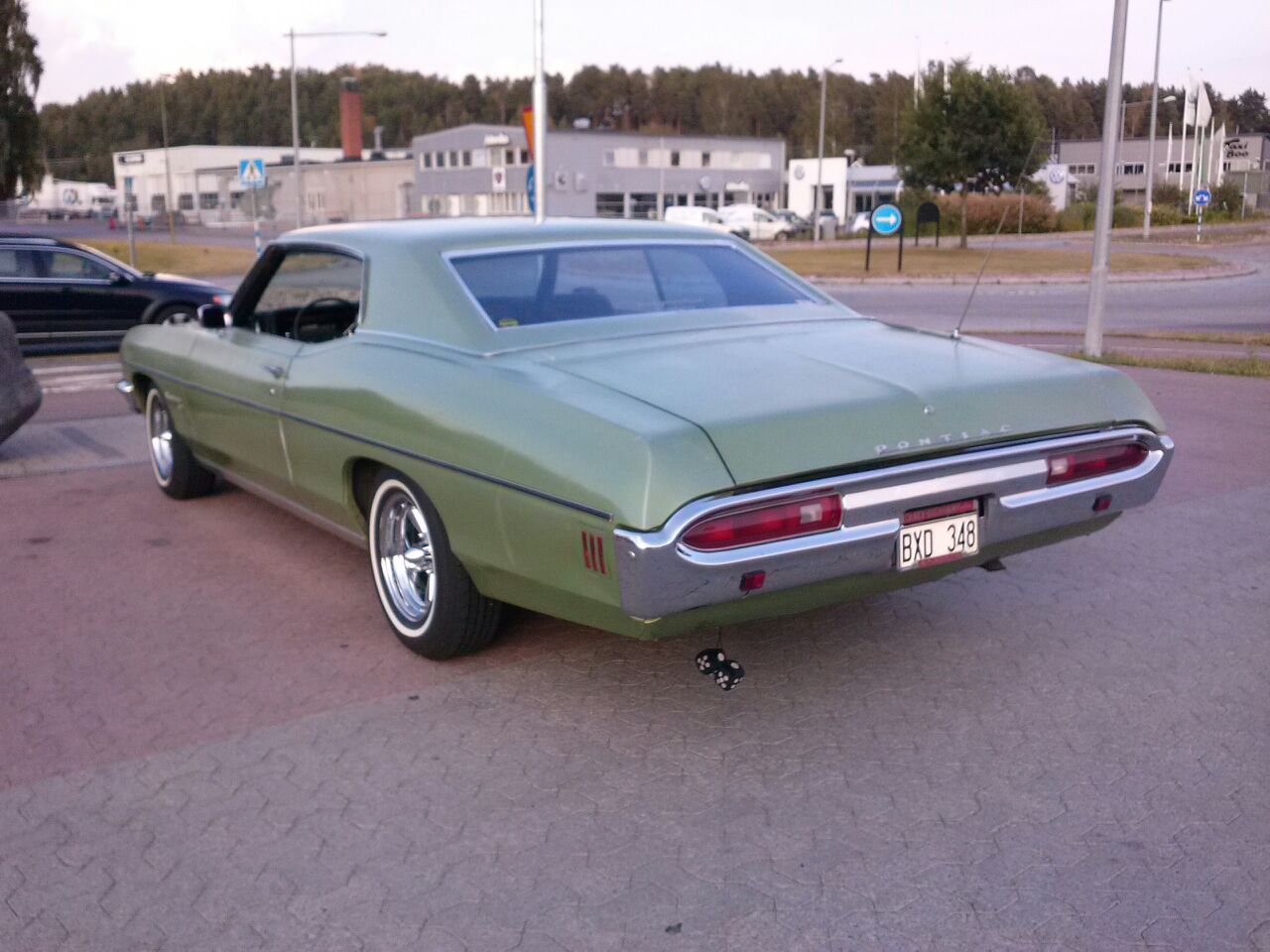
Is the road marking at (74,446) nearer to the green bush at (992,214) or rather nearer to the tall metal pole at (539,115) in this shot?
the tall metal pole at (539,115)

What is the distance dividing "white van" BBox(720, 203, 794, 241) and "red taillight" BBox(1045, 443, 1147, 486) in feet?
173

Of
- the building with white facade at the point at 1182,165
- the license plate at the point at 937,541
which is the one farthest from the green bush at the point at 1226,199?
the license plate at the point at 937,541

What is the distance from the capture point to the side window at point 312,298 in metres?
5.30

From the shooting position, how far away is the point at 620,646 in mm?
4707

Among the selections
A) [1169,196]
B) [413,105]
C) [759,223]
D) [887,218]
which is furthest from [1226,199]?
[413,105]

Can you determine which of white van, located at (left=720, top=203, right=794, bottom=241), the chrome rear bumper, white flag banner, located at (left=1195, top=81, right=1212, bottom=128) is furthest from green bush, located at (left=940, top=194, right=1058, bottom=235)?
the chrome rear bumper

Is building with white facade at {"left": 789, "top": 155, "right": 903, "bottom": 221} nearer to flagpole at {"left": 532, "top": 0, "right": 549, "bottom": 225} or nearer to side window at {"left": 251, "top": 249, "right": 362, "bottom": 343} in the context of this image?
flagpole at {"left": 532, "top": 0, "right": 549, "bottom": 225}

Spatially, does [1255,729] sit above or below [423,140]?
below

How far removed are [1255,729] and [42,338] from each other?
14522 mm

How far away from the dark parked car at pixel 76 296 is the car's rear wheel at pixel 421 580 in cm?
1130

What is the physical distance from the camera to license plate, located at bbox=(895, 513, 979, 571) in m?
3.78

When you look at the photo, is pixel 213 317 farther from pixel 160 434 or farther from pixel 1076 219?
pixel 1076 219

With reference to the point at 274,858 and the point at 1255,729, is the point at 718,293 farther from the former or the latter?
the point at 274,858

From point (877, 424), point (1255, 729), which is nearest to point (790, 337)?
point (877, 424)
